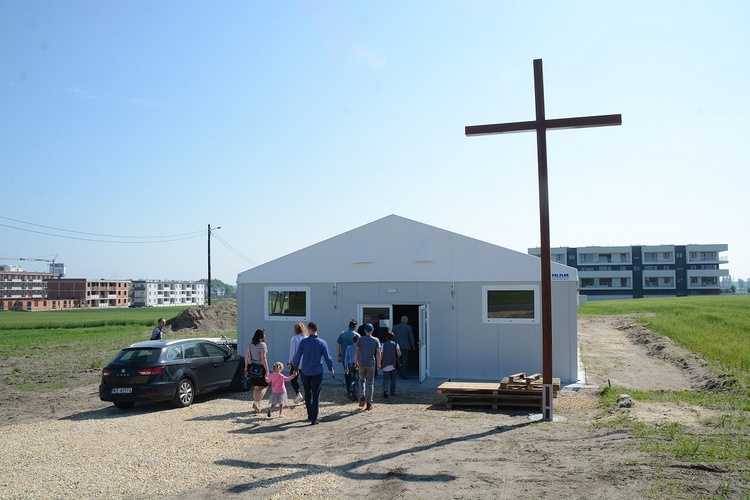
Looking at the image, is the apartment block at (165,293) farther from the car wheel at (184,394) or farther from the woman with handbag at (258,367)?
the woman with handbag at (258,367)

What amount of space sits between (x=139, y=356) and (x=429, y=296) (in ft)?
22.8

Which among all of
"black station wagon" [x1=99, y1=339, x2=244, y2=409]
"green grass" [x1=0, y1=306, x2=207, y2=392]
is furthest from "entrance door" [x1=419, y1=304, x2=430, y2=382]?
"green grass" [x1=0, y1=306, x2=207, y2=392]

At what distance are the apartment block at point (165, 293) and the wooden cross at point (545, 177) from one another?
132374 mm

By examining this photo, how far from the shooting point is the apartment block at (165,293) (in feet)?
432

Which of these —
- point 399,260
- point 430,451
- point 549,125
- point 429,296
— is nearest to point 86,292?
point 399,260

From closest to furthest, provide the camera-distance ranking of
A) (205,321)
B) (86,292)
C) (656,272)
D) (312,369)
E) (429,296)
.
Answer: (312,369) < (429,296) < (205,321) < (656,272) < (86,292)

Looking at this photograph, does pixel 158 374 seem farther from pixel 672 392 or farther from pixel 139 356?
pixel 672 392

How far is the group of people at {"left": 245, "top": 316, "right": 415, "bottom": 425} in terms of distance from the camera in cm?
977

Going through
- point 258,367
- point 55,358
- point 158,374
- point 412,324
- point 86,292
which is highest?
point 86,292

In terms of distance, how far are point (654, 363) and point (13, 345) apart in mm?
28703

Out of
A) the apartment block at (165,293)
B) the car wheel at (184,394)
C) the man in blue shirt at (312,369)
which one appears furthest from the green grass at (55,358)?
the apartment block at (165,293)

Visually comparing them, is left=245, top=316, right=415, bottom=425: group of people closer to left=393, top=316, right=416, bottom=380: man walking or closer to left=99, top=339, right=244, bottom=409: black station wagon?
left=393, top=316, right=416, bottom=380: man walking

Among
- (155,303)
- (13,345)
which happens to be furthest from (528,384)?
(155,303)

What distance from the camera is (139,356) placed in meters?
11.4
